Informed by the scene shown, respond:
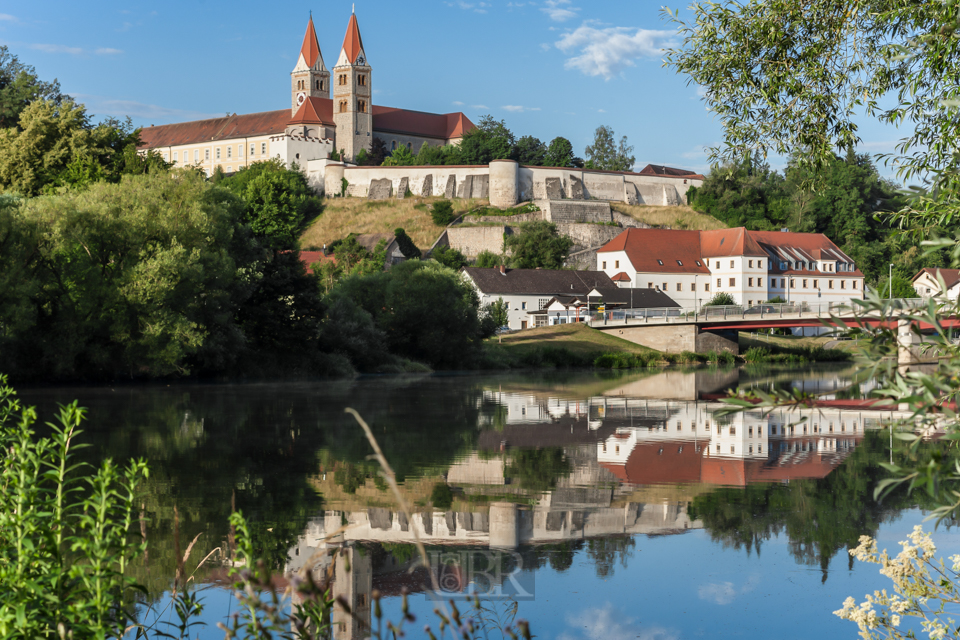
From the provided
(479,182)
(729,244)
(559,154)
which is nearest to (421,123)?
(559,154)

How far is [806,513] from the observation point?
440 inches

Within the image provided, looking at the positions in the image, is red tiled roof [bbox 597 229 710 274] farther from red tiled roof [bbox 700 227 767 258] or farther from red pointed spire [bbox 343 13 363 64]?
red pointed spire [bbox 343 13 363 64]

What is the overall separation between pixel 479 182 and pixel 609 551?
94191mm

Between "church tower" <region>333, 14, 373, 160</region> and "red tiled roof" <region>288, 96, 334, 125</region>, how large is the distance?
4.12 feet

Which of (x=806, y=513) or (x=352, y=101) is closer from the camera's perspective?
(x=806, y=513)

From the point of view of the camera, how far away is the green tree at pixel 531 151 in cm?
11231

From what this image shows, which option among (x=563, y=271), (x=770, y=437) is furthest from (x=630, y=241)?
(x=770, y=437)

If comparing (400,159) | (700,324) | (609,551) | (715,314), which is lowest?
(609,551)

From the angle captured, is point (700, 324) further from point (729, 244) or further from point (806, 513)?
point (806, 513)

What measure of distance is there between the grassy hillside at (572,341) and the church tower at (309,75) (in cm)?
6705

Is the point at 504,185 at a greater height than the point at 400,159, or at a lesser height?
lesser

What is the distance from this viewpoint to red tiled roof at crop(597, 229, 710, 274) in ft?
268

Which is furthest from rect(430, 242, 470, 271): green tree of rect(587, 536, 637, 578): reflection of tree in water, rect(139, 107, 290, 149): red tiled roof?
rect(587, 536, 637, 578): reflection of tree in water

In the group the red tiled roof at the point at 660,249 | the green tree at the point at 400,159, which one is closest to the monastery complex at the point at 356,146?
the green tree at the point at 400,159
